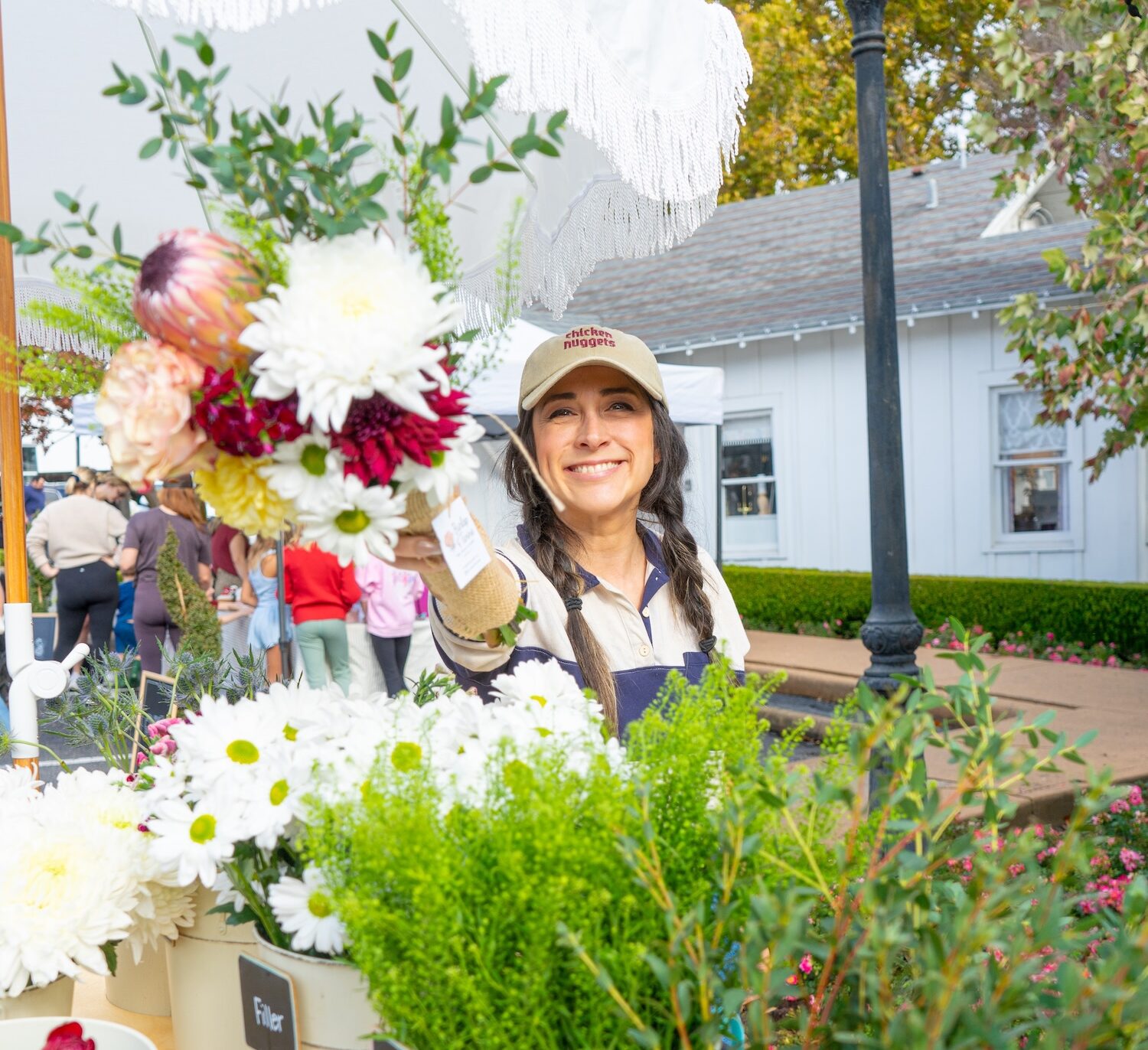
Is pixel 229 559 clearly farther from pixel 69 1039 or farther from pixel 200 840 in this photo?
pixel 200 840

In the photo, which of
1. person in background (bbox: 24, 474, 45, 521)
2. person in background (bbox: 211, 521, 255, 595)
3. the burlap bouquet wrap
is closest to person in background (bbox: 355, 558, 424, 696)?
person in background (bbox: 211, 521, 255, 595)

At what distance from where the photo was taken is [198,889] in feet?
4.44

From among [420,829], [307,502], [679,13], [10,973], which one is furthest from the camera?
[679,13]

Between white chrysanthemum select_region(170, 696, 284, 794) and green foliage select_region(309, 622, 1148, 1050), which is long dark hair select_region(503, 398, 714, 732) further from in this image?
green foliage select_region(309, 622, 1148, 1050)

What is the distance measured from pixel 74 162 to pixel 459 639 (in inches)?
61.8

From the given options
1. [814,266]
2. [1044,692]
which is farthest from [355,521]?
[814,266]

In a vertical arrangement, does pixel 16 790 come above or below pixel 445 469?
below

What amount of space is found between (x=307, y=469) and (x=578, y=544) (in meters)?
1.26

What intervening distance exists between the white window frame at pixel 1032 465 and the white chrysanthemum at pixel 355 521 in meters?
11.3

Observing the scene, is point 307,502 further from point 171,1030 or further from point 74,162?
point 74,162

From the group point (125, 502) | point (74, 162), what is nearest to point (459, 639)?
point (74, 162)

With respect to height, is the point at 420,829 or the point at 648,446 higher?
the point at 648,446

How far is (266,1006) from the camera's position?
3.78 ft

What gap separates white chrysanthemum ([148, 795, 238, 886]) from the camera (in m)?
1.14
